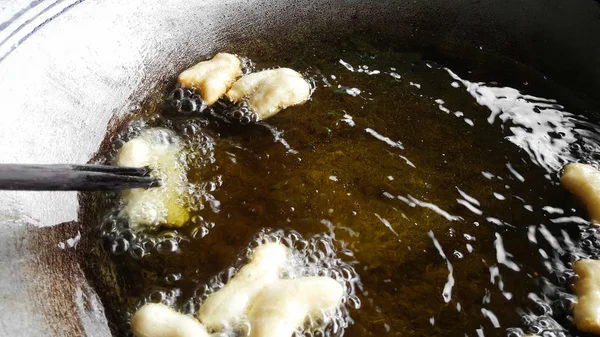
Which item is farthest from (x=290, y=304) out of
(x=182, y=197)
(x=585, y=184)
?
(x=585, y=184)

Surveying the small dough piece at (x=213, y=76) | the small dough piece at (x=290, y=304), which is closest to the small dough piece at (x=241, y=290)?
the small dough piece at (x=290, y=304)

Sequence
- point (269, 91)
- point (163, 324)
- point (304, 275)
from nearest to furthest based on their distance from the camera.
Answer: point (163, 324)
point (304, 275)
point (269, 91)

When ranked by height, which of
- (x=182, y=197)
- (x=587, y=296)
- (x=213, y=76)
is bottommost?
(x=587, y=296)

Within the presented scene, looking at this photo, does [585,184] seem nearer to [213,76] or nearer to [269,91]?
[269,91]

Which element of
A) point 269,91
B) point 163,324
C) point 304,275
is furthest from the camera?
point 269,91

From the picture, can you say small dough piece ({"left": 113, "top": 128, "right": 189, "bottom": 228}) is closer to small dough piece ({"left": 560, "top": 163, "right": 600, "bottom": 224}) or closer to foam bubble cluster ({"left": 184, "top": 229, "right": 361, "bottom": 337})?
foam bubble cluster ({"left": 184, "top": 229, "right": 361, "bottom": 337})

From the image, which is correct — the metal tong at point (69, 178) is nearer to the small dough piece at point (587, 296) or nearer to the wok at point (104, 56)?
the wok at point (104, 56)

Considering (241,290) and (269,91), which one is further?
(269,91)

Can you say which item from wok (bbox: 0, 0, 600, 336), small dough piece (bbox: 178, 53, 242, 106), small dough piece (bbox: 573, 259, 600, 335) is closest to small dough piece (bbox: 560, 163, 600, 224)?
small dough piece (bbox: 573, 259, 600, 335)
